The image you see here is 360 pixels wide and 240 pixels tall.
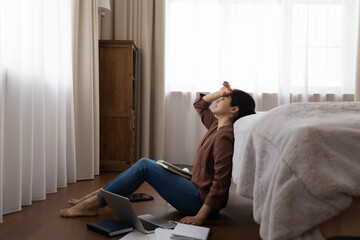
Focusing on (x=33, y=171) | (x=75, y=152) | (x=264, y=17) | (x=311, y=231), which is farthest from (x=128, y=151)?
(x=311, y=231)

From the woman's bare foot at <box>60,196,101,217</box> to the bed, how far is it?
3.14 feet

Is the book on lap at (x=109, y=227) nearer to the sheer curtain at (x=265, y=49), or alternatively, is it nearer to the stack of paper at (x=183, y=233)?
the stack of paper at (x=183, y=233)

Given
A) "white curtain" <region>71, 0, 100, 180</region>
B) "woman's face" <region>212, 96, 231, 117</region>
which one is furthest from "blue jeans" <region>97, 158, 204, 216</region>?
"white curtain" <region>71, 0, 100, 180</region>

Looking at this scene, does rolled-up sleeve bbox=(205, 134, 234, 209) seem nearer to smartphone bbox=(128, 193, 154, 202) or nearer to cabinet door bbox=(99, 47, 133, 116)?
smartphone bbox=(128, 193, 154, 202)

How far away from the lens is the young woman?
182 centimetres

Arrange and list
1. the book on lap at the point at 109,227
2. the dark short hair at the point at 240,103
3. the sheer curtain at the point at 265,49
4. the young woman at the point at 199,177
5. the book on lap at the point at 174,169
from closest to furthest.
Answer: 1. the book on lap at the point at 109,227
2. the young woman at the point at 199,177
3. the book on lap at the point at 174,169
4. the dark short hair at the point at 240,103
5. the sheer curtain at the point at 265,49

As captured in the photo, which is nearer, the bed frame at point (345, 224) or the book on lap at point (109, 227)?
the bed frame at point (345, 224)

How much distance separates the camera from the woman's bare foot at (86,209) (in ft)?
6.39

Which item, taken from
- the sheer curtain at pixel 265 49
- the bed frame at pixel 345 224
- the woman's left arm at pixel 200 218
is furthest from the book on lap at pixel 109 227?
the sheer curtain at pixel 265 49

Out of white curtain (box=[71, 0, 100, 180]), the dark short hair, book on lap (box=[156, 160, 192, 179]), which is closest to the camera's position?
book on lap (box=[156, 160, 192, 179])

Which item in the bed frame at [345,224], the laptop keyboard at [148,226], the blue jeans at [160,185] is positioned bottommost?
the laptop keyboard at [148,226]

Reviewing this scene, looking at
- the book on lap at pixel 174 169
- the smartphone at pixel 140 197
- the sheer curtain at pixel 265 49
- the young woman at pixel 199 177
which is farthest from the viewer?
the sheer curtain at pixel 265 49

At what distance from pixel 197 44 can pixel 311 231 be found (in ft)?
11.2

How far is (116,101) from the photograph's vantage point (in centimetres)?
375
